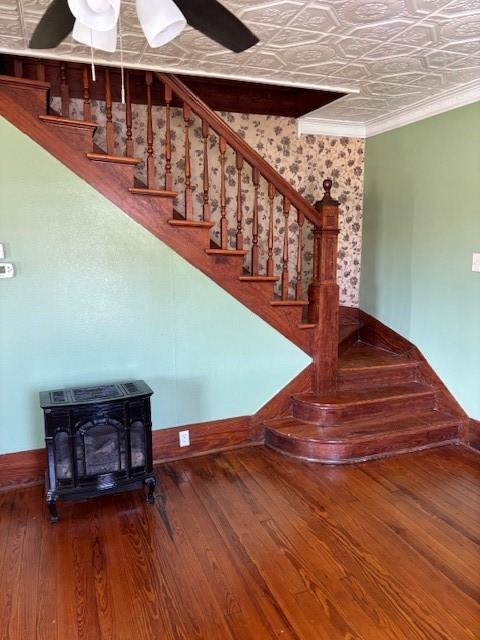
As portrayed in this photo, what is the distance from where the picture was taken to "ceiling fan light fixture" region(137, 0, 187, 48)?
1.48 meters

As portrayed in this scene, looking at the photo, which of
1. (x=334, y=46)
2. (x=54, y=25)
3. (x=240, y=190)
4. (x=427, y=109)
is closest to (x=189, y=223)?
(x=240, y=190)

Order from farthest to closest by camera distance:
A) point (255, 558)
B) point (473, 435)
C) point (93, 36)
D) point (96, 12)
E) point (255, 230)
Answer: point (473, 435), point (255, 230), point (255, 558), point (93, 36), point (96, 12)

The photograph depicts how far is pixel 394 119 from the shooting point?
155 inches

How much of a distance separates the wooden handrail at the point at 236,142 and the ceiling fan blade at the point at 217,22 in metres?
1.29

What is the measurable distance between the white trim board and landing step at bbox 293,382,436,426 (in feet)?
7.03

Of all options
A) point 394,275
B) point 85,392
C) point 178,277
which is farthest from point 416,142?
point 85,392

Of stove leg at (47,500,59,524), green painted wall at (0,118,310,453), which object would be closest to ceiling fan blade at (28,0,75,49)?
green painted wall at (0,118,310,453)

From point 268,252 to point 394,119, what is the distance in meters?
1.66

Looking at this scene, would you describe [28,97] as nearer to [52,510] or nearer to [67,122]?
[67,122]

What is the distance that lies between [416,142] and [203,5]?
2.73 m

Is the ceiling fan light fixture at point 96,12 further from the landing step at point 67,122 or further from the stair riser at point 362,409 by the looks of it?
the stair riser at point 362,409

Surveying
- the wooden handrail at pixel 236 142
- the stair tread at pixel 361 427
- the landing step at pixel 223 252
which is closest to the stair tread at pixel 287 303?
the landing step at pixel 223 252

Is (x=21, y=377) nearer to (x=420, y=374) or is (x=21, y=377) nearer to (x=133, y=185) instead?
(x=133, y=185)

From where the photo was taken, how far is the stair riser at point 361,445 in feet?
10.4
